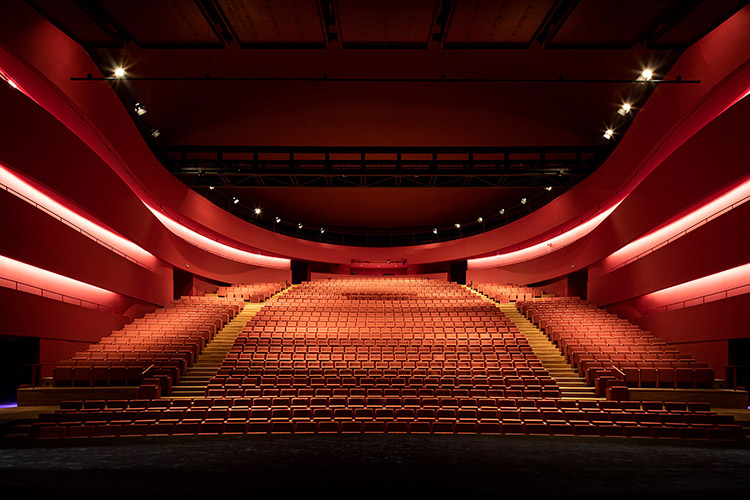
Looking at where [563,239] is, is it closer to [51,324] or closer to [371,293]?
[371,293]

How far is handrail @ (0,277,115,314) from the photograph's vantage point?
792cm

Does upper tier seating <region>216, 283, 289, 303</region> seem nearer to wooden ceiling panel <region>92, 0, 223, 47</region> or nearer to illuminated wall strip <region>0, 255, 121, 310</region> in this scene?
illuminated wall strip <region>0, 255, 121, 310</region>

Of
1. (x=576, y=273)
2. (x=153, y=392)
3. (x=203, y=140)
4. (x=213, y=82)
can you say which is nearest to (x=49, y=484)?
(x=153, y=392)

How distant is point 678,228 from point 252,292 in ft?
34.1

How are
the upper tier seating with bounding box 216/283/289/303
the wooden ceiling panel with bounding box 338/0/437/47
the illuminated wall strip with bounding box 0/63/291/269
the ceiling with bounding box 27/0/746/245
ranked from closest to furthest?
1. the wooden ceiling panel with bounding box 338/0/437/47
2. the ceiling with bounding box 27/0/746/245
3. the illuminated wall strip with bounding box 0/63/291/269
4. the upper tier seating with bounding box 216/283/289/303

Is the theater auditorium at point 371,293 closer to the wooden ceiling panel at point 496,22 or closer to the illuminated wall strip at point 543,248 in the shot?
the wooden ceiling panel at point 496,22

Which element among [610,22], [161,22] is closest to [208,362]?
[161,22]

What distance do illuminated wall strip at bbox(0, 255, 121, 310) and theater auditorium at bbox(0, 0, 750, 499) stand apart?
0.05m

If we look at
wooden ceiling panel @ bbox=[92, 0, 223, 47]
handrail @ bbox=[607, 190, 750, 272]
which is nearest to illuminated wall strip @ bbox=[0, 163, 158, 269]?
wooden ceiling panel @ bbox=[92, 0, 223, 47]

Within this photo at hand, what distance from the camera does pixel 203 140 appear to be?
11.7 m

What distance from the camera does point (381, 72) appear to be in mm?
8711

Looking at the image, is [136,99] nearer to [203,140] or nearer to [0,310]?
[203,140]

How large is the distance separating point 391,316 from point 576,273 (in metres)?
6.39

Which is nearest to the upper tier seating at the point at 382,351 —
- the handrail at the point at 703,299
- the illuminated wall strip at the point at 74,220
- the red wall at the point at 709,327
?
the red wall at the point at 709,327
